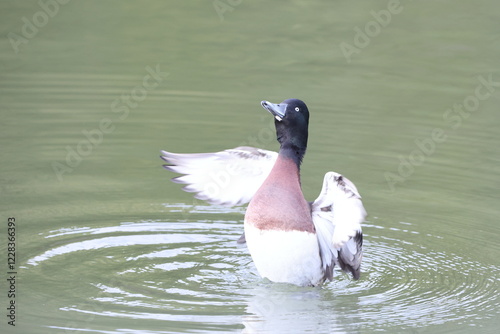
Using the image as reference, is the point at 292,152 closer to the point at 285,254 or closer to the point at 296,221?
the point at 296,221

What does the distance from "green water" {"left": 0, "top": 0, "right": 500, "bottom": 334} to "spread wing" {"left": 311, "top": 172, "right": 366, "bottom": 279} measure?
26cm

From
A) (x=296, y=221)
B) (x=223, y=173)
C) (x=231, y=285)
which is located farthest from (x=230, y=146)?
(x=296, y=221)

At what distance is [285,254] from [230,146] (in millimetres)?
3615

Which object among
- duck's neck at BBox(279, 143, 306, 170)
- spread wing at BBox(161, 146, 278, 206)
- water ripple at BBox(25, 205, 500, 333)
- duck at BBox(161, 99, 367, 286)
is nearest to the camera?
water ripple at BBox(25, 205, 500, 333)

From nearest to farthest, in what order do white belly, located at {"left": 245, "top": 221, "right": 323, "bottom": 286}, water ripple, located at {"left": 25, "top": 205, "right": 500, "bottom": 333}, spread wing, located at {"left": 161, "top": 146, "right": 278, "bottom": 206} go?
1. water ripple, located at {"left": 25, "top": 205, "right": 500, "bottom": 333}
2. white belly, located at {"left": 245, "top": 221, "right": 323, "bottom": 286}
3. spread wing, located at {"left": 161, "top": 146, "right": 278, "bottom": 206}

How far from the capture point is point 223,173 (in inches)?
299

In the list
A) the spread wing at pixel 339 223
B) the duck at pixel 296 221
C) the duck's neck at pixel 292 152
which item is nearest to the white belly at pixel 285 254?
the duck at pixel 296 221

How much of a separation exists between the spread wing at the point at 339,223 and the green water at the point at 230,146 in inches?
10.1

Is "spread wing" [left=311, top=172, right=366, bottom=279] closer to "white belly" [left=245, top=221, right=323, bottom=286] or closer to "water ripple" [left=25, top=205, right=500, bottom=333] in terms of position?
"white belly" [left=245, top=221, right=323, bottom=286]

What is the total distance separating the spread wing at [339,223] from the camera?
6625 mm

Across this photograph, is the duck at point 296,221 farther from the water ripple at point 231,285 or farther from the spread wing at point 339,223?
the water ripple at point 231,285

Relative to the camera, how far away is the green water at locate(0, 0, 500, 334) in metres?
6.86

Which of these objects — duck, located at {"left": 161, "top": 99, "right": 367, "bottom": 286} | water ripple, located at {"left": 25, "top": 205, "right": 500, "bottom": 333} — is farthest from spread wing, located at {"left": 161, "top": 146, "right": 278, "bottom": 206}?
water ripple, located at {"left": 25, "top": 205, "right": 500, "bottom": 333}

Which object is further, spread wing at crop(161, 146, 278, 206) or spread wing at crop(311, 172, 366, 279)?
spread wing at crop(161, 146, 278, 206)
